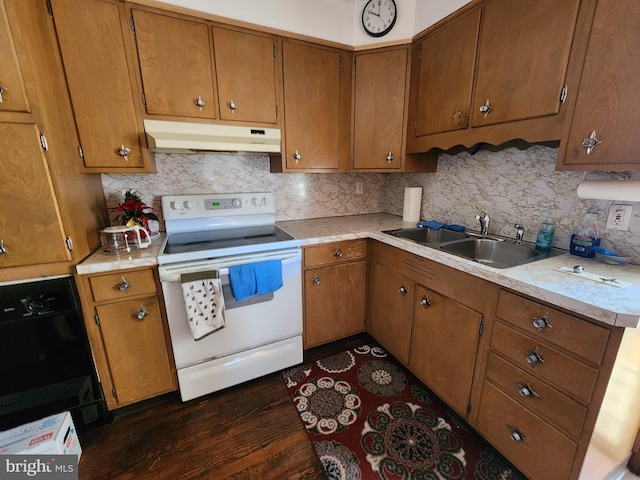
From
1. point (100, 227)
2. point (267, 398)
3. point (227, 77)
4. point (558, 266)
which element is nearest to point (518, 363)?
point (558, 266)

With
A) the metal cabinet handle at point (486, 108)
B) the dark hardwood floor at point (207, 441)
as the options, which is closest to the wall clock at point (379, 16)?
the metal cabinet handle at point (486, 108)

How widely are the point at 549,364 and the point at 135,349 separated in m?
1.94

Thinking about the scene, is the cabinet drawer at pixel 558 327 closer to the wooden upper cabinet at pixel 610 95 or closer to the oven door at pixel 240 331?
the wooden upper cabinet at pixel 610 95

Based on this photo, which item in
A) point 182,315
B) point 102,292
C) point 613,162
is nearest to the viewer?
point 613,162

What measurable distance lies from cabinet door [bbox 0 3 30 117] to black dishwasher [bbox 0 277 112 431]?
2.46 ft

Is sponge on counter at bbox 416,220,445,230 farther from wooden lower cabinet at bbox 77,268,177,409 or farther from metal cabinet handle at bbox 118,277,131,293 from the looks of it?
metal cabinet handle at bbox 118,277,131,293

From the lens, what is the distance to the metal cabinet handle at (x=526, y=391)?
1.06 metres

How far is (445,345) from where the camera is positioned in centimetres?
147

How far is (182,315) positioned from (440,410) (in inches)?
62.4

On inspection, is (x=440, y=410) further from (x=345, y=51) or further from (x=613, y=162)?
(x=345, y=51)

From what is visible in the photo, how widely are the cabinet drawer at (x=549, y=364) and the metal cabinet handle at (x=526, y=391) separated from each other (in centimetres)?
7

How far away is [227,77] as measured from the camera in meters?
1.65

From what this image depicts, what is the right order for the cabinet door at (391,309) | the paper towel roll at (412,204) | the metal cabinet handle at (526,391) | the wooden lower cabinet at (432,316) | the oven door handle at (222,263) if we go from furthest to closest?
the paper towel roll at (412,204) → the cabinet door at (391,309) → the oven door handle at (222,263) → the wooden lower cabinet at (432,316) → the metal cabinet handle at (526,391)

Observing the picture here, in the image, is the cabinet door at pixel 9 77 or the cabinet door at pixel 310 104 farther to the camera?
the cabinet door at pixel 310 104
